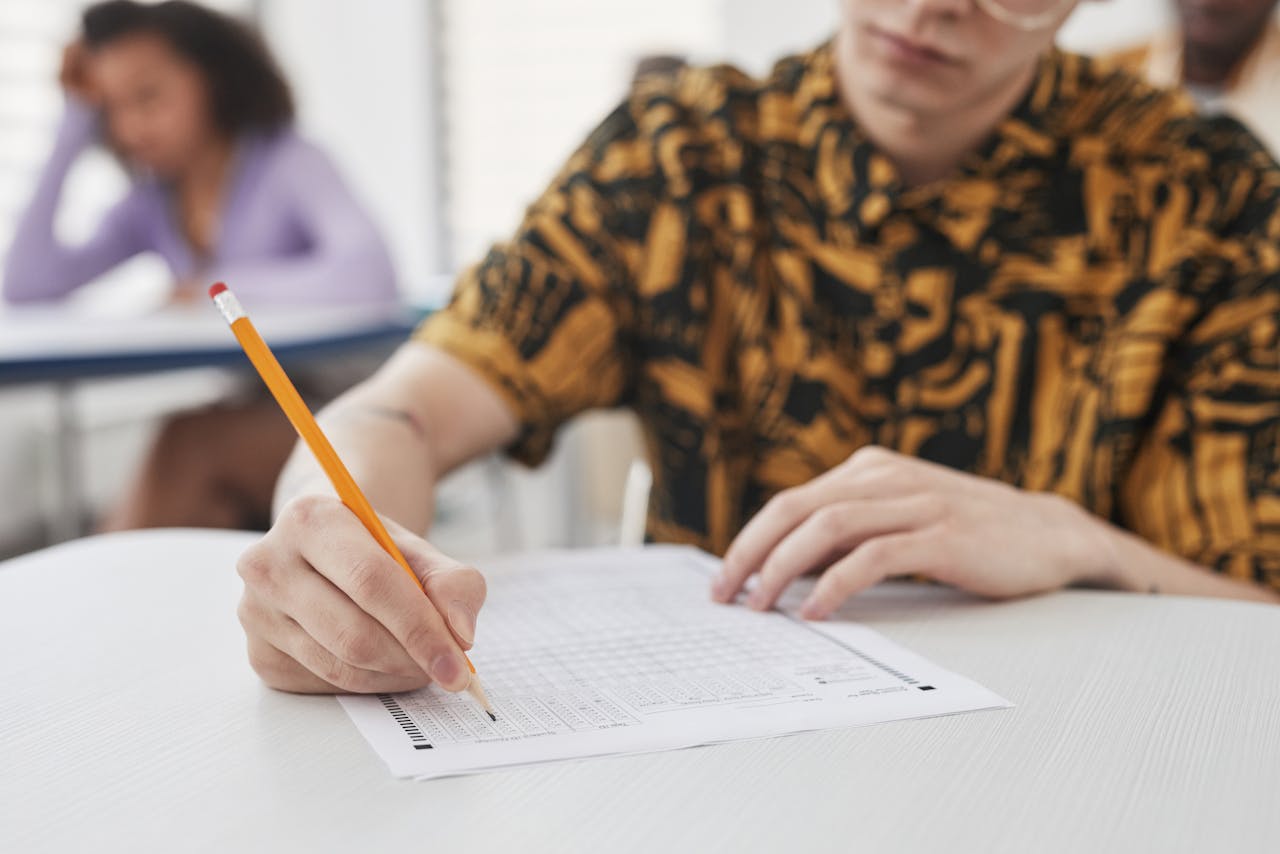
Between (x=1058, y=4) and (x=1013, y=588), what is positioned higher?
(x=1058, y=4)

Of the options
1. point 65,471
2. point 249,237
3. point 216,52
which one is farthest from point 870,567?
point 216,52

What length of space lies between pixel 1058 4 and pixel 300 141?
75.3 inches

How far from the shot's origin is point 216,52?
2.49 metres

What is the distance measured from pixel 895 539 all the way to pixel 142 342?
1.21 metres

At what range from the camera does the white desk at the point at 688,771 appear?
14.0 inches

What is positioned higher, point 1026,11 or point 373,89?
point 1026,11

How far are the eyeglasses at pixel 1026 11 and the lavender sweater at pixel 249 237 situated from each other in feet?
5.11

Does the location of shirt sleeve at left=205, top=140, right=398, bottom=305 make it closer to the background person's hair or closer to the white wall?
the background person's hair

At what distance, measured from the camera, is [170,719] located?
1.49 ft

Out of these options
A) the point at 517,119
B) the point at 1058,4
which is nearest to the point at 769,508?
the point at 1058,4

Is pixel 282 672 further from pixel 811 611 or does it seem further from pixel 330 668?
pixel 811 611

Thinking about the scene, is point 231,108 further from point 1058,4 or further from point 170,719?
point 170,719

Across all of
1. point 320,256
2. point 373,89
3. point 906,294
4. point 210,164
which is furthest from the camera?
point 373,89

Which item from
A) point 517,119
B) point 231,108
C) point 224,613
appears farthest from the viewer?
point 517,119
